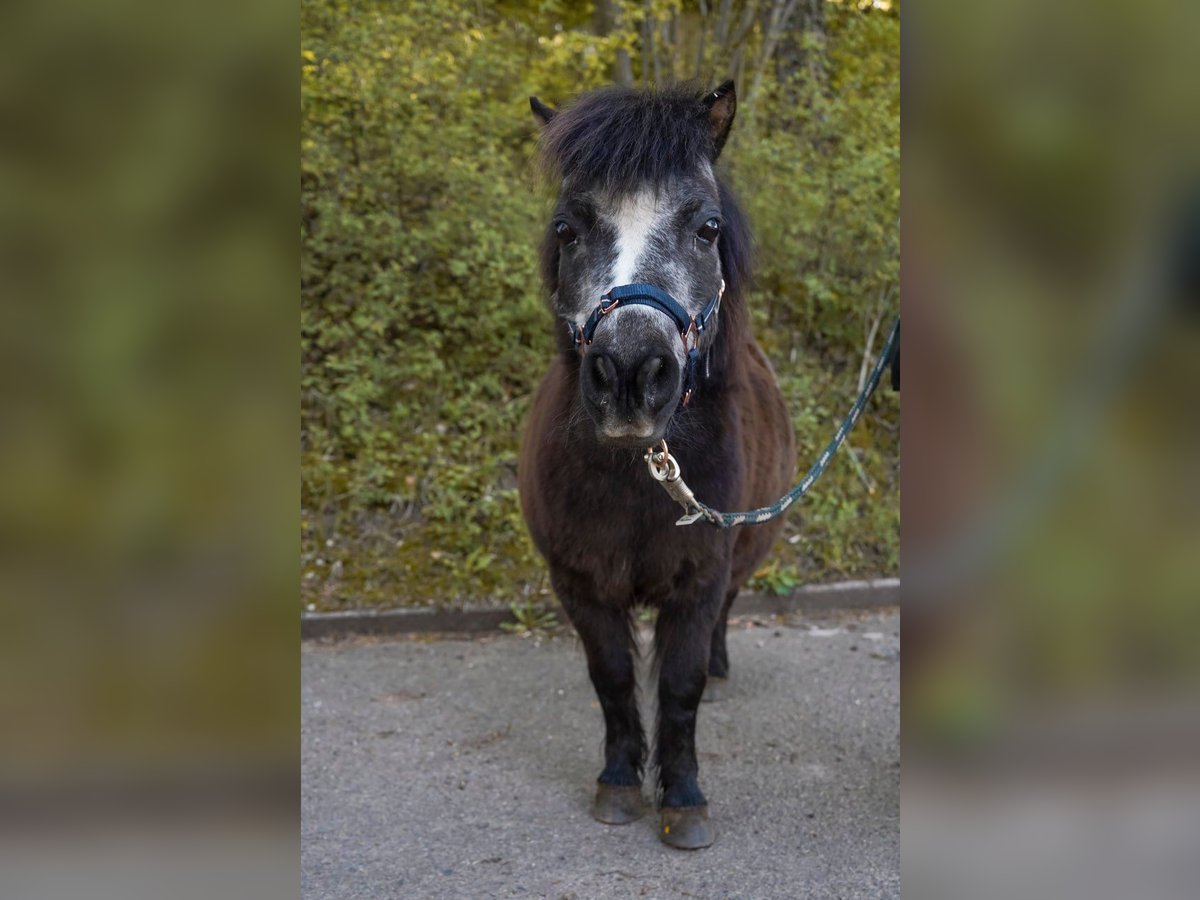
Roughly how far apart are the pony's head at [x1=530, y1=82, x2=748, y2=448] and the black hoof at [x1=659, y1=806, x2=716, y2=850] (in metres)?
1.63

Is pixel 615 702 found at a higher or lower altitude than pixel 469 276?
lower

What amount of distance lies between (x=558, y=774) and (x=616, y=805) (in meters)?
0.54

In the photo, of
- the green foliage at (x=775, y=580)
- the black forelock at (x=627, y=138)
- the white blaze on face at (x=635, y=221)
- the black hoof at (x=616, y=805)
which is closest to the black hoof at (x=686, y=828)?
the black hoof at (x=616, y=805)

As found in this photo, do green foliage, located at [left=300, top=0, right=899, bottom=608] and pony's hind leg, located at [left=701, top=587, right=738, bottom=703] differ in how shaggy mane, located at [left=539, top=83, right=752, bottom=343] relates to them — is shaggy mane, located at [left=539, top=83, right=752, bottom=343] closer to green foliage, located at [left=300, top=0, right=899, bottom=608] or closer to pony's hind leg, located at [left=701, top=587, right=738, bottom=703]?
pony's hind leg, located at [left=701, top=587, right=738, bottom=703]

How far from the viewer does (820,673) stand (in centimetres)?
520

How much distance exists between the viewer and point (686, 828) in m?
3.34

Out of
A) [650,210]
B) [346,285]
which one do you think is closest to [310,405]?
[346,285]

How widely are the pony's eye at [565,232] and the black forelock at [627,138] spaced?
15 cm

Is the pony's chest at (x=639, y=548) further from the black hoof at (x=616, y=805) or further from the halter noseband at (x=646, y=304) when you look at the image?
the black hoof at (x=616, y=805)
